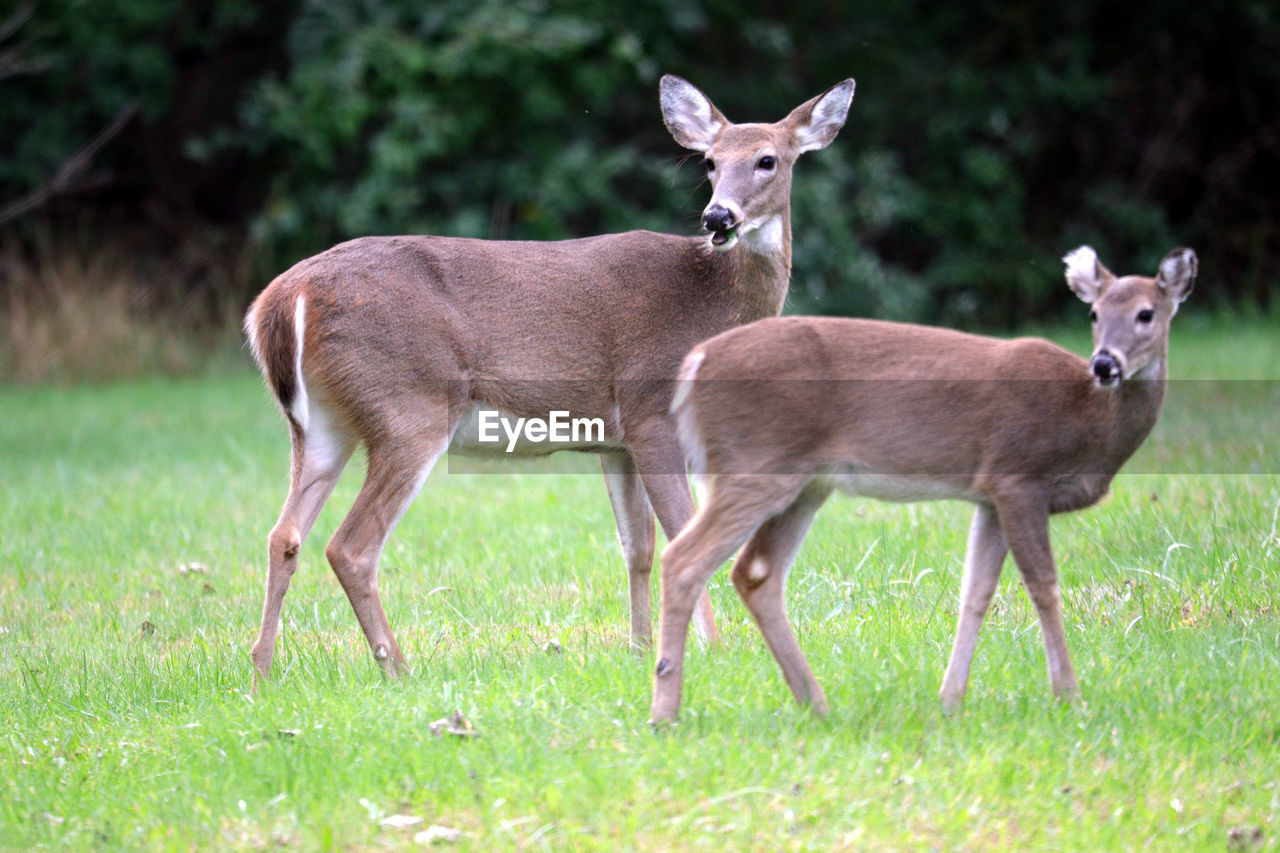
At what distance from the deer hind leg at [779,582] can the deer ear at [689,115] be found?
7.31ft

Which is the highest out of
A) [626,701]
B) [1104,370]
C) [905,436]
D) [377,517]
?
[1104,370]

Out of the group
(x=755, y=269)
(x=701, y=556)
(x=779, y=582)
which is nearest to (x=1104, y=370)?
(x=779, y=582)

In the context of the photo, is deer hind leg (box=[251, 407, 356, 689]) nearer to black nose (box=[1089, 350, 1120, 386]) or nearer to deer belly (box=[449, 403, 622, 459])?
A: deer belly (box=[449, 403, 622, 459])

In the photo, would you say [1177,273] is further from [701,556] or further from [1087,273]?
[701,556]

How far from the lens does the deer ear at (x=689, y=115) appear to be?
5.91 m

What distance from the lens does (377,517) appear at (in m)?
4.94

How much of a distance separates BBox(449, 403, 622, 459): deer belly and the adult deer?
0.4 inches

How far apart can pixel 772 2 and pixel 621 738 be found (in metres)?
13.9

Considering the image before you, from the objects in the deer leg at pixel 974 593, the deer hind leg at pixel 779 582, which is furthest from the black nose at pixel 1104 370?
the deer hind leg at pixel 779 582

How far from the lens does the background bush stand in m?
14.0

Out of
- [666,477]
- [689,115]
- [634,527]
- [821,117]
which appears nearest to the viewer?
[666,477]

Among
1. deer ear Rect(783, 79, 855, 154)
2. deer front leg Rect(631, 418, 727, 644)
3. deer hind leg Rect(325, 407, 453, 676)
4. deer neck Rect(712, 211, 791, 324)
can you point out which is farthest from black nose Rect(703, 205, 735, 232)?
deer hind leg Rect(325, 407, 453, 676)

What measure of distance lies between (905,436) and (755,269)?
65.4 inches

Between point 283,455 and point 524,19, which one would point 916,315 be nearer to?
point 524,19
